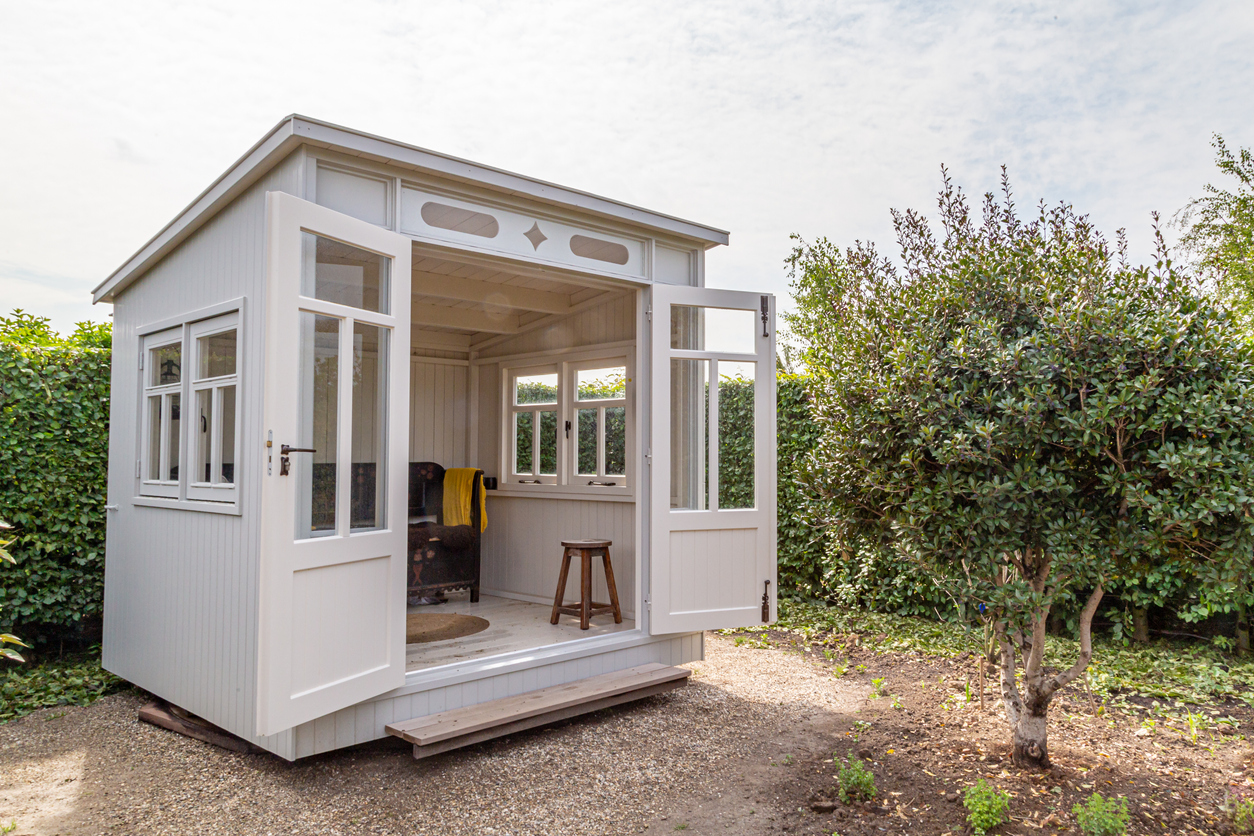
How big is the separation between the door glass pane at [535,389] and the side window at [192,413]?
2704mm

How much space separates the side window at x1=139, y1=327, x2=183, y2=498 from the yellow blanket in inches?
86.3

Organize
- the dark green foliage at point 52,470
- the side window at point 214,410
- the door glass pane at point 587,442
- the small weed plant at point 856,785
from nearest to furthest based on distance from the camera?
the small weed plant at point 856,785
the side window at point 214,410
the dark green foliage at point 52,470
the door glass pane at point 587,442

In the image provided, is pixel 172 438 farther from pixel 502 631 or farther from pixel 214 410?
pixel 502 631

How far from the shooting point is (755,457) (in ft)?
14.7

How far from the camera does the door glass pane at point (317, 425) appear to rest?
2.87 meters

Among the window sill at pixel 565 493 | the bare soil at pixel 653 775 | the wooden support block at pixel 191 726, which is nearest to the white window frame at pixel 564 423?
the window sill at pixel 565 493

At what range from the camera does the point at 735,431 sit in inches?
175

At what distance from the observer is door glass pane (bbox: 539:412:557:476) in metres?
5.80

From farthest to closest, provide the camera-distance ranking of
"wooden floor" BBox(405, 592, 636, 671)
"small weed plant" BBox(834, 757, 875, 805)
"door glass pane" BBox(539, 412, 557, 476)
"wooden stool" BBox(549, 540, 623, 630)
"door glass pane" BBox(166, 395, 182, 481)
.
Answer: "door glass pane" BBox(539, 412, 557, 476) → "wooden stool" BBox(549, 540, 623, 630) → "wooden floor" BBox(405, 592, 636, 671) → "door glass pane" BBox(166, 395, 182, 481) → "small weed plant" BBox(834, 757, 875, 805)

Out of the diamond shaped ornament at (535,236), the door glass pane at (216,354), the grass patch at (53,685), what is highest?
the diamond shaped ornament at (535,236)

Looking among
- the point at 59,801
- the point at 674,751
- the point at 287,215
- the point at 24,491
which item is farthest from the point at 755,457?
the point at 24,491

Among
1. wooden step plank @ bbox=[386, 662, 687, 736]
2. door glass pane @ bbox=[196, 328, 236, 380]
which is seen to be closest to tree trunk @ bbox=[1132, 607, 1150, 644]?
wooden step plank @ bbox=[386, 662, 687, 736]

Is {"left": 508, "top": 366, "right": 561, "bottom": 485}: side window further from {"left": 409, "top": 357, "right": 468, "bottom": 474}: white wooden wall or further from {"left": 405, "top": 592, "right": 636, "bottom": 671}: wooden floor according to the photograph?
{"left": 405, "top": 592, "right": 636, "bottom": 671}: wooden floor

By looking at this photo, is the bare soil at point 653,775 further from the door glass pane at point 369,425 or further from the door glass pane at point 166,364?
the door glass pane at point 166,364
